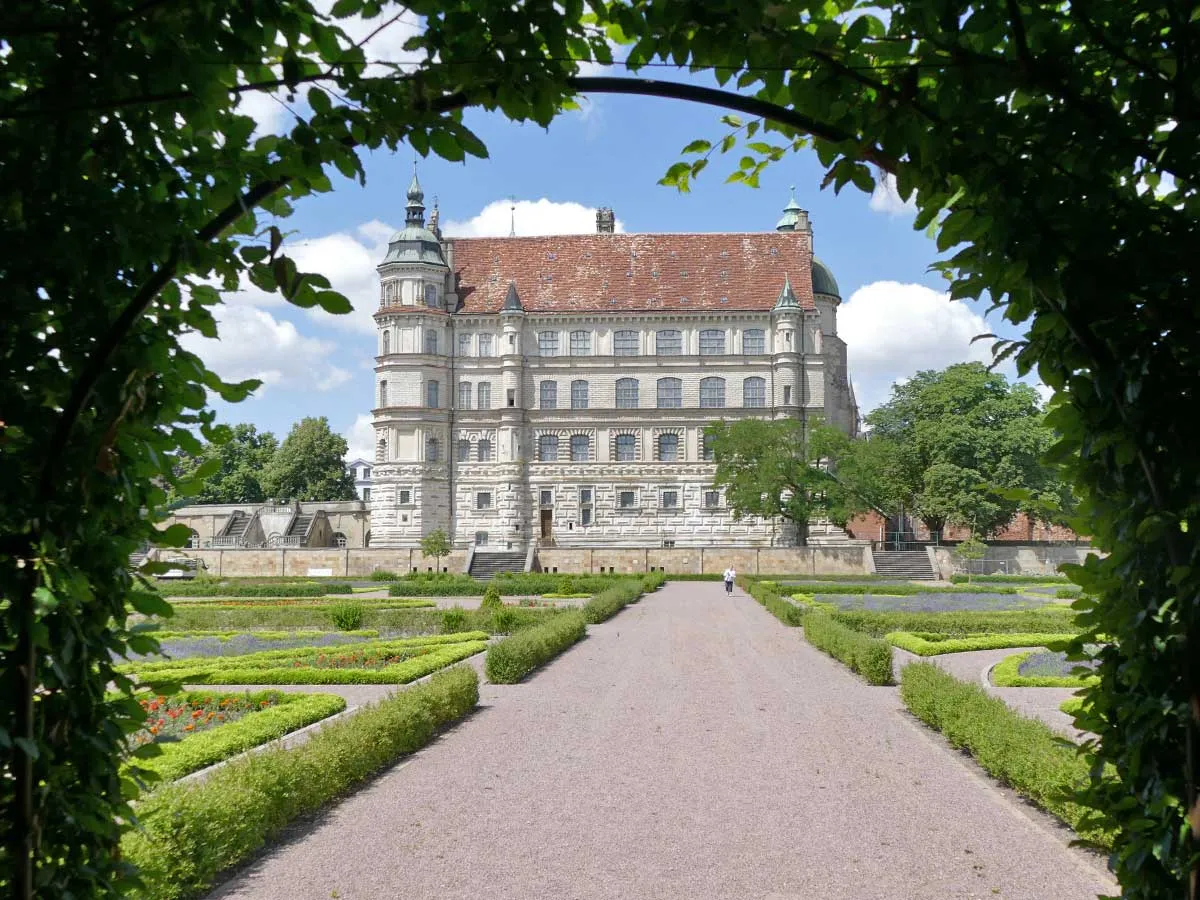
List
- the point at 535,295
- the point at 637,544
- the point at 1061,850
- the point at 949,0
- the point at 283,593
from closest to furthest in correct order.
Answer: the point at 949,0 → the point at 1061,850 → the point at 283,593 → the point at 637,544 → the point at 535,295

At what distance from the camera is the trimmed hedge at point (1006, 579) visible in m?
46.8

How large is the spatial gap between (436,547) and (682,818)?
4803 centimetres

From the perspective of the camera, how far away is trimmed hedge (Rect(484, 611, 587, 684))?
17.7m

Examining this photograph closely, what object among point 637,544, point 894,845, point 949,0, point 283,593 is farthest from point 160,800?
point 637,544

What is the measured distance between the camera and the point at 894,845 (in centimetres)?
843

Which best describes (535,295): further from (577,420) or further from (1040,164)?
(1040,164)

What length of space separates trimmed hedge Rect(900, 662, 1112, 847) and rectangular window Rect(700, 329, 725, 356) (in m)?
52.2

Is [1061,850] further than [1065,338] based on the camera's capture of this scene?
Yes

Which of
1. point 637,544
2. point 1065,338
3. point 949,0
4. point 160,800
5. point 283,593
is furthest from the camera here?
point 637,544

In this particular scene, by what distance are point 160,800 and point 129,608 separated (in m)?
4.14

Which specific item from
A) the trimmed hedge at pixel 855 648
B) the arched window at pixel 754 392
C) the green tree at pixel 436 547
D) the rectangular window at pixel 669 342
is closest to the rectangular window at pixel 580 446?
the rectangular window at pixel 669 342

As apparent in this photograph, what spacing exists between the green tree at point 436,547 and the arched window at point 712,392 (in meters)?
18.4

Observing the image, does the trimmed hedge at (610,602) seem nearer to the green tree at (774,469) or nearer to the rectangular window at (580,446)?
the green tree at (774,469)

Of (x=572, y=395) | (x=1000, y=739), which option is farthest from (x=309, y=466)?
(x=1000, y=739)
